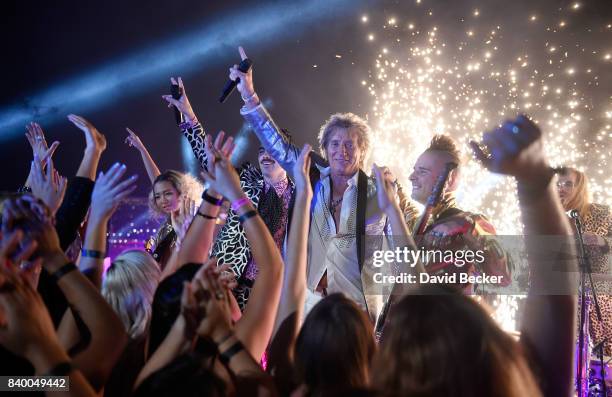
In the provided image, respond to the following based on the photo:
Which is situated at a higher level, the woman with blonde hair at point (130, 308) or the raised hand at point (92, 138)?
the raised hand at point (92, 138)

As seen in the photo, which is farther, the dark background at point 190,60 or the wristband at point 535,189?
the dark background at point 190,60

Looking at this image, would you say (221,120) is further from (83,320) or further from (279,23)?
(83,320)

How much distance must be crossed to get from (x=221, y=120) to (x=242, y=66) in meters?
3.98

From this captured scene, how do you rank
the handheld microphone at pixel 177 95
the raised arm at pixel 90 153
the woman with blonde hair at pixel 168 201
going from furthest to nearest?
the handheld microphone at pixel 177 95 → the woman with blonde hair at pixel 168 201 → the raised arm at pixel 90 153

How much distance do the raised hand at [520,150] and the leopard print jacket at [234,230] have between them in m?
2.99

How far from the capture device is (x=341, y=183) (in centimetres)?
366

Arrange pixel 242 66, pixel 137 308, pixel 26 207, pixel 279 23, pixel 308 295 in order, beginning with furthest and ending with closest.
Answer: pixel 279 23, pixel 242 66, pixel 308 295, pixel 137 308, pixel 26 207

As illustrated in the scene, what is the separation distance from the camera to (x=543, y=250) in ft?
3.77

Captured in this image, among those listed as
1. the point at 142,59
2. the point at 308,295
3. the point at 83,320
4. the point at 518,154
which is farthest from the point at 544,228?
the point at 142,59

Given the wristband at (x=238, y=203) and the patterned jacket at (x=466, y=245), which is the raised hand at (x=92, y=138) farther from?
the patterned jacket at (x=466, y=245)

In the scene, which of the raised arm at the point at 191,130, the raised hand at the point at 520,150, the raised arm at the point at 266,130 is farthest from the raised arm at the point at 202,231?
the raised arm at the point at 191,130

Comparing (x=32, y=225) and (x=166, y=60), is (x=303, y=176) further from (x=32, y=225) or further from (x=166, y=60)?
(x=166, y=60)

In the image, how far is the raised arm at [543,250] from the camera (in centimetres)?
113

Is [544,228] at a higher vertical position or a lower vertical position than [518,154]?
lower
